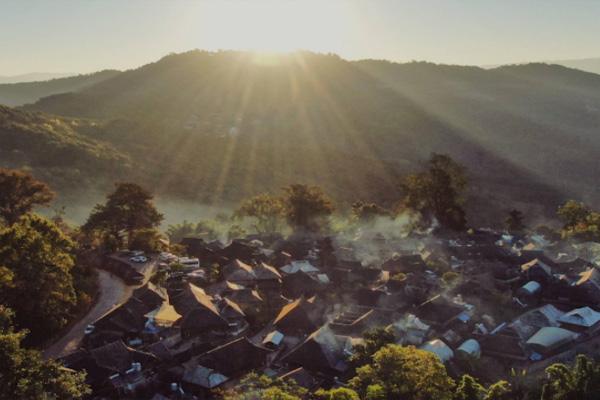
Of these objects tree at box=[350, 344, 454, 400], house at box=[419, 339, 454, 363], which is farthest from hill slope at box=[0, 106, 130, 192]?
tree at box=[350, 344, 454, 400]

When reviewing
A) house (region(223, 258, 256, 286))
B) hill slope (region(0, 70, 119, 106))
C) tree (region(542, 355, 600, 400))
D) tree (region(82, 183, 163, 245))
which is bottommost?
house (region(223, 258, 256, 286))

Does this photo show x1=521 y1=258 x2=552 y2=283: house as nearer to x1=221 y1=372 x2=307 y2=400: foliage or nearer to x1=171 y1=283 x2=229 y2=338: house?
x1=221 y1=372 x2=307 y2=400: foliage

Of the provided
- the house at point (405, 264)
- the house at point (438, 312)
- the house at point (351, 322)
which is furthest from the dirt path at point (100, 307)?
the house at point (405, 264)

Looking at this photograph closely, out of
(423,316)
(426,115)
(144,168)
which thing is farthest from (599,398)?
(426,115)

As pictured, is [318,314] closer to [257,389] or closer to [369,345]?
[369,345]

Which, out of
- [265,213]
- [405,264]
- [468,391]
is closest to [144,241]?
[265,213]

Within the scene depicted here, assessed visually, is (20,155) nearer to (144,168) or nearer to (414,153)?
(144,168)
